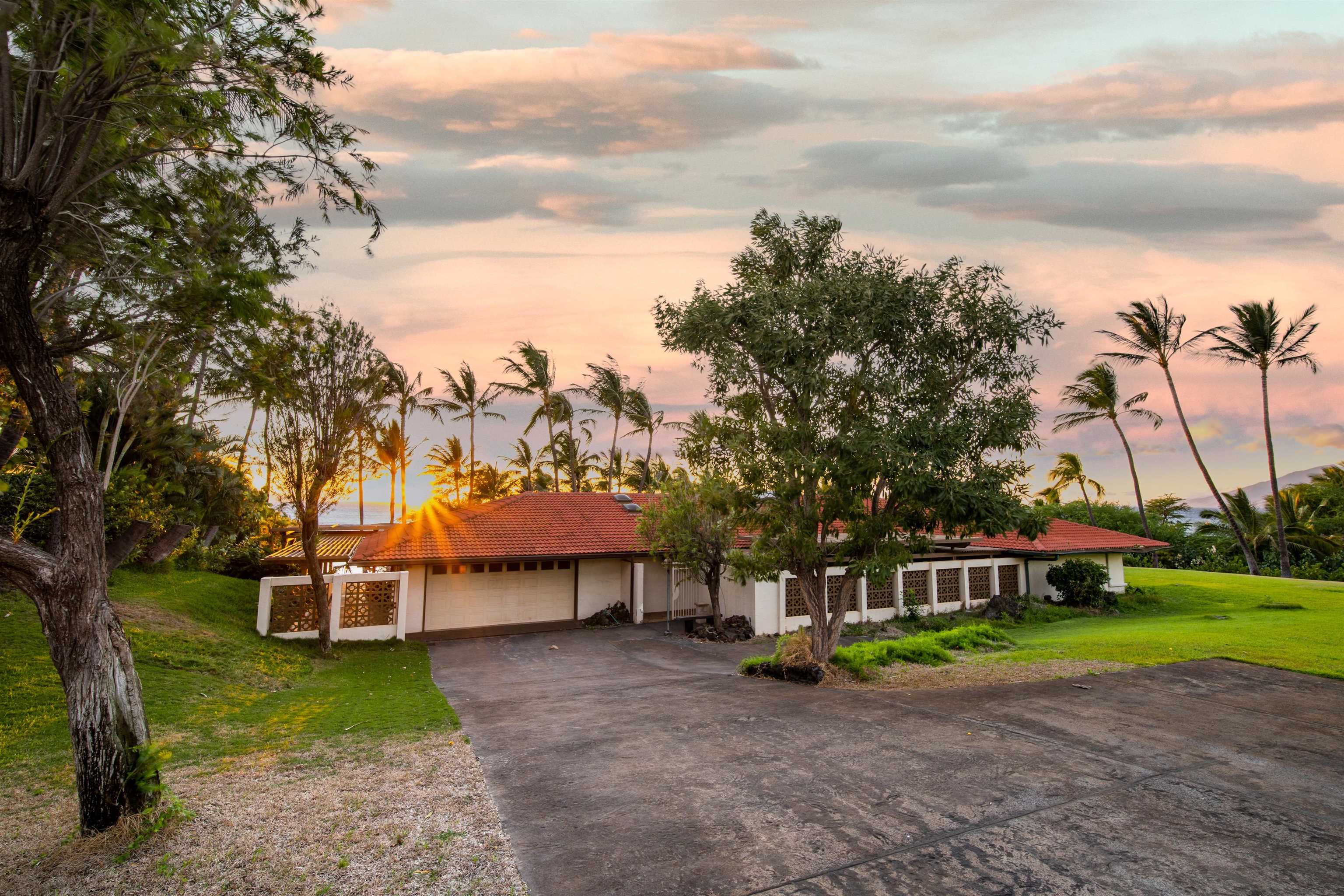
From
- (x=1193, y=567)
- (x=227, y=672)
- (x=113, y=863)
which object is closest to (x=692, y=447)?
(x=227, y=672)

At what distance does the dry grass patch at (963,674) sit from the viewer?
12156 mm

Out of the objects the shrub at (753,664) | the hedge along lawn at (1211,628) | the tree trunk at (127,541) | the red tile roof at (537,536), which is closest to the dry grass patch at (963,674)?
the hedge along lawn at (1211,628)

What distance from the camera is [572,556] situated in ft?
71.1

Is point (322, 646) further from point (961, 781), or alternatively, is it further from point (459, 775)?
point (961, 781)

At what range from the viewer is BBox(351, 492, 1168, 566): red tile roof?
20328 millimetres

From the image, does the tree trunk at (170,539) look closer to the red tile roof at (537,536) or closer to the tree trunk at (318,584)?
the tree trunk at (318,584)

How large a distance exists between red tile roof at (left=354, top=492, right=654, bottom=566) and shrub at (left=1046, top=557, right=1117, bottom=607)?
1660cm

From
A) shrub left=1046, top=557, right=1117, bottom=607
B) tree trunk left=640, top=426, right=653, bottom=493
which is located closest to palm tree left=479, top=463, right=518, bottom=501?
tree trunk left=640, top=426, right=653, bottom=493

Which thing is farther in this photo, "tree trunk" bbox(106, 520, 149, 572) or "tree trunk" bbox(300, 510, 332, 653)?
"tree trunk" bbox(300, 510, 332, 653)

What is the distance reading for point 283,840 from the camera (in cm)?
581

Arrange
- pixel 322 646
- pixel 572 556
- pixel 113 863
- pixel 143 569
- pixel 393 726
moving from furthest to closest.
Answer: pixel 572 556 → pixel 143 569 → pixel 322 646 → pixel 393 726 → pixel 113 863

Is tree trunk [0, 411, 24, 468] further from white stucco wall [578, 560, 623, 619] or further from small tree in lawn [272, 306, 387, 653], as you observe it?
white stucco wall [578, 560, 623, 619]

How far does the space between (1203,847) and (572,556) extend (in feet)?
58.1

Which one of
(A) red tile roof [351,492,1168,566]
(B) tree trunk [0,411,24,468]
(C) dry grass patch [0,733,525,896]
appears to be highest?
(B) tree trunk [0,411,24,468]
